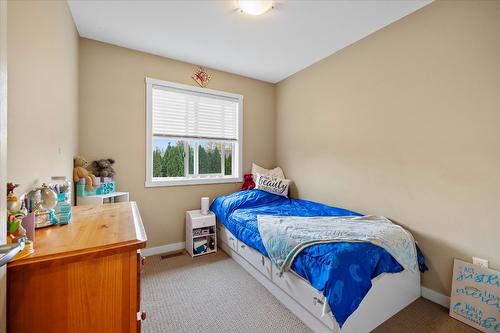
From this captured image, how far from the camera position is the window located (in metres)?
2.93

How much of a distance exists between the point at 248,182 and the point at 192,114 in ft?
A: 4.39

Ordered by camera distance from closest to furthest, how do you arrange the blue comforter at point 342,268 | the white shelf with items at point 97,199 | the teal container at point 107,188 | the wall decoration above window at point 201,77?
the blue comforter at point 342,268
the white shelf with items at point 97,199
the teal container at point 107,188
the wall decoration above window at point 201,77

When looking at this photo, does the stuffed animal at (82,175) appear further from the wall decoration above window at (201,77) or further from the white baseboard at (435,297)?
the white baseboard at (435,297)

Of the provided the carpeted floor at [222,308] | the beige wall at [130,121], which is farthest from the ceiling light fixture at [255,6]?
the carpeted floor at [222,308]

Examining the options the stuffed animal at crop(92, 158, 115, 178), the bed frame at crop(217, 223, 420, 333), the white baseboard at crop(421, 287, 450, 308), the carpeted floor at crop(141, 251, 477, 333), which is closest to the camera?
the bed frame at crop(217, 223, 420, 333)

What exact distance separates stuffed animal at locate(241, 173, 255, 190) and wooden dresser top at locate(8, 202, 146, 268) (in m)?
2.17

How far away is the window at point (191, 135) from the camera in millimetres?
2926

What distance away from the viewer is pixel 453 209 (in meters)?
1.85

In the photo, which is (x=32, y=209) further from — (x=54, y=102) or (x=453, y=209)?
(x=453, y=209)

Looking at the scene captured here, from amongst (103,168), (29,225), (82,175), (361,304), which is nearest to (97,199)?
(82,175)

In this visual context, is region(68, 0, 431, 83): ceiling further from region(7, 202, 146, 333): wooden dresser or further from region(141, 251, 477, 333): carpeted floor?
region(141, 251, 477, 333): carpeted floor

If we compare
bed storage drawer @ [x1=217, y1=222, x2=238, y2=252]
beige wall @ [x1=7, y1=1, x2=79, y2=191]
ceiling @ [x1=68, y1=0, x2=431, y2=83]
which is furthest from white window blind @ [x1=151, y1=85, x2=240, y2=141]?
bed storage drawer @ [x1=217, y1=222, x2=238, y2=252]

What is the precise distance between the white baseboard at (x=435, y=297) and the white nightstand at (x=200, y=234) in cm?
230

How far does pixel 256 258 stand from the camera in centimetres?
227
